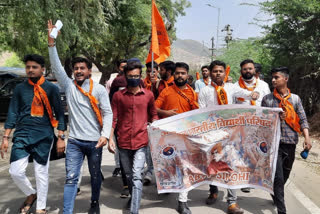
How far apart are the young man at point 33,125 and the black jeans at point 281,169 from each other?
8.87 ft

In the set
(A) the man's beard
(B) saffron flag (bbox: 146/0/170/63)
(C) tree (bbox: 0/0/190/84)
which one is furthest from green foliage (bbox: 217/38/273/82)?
(A) the man's beard

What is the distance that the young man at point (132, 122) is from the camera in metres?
4.25

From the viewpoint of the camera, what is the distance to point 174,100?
15.9ft

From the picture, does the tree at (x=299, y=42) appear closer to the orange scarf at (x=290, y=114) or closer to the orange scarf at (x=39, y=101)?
the orange scarf at (x=290, y=114)

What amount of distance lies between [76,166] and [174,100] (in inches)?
64.1

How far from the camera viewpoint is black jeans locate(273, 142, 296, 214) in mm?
4199

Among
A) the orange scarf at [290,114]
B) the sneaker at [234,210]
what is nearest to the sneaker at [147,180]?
the sneaker at [234,210]

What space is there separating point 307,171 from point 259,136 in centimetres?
324

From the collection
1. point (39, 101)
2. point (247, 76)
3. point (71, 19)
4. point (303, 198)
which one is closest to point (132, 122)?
point (39, 101)

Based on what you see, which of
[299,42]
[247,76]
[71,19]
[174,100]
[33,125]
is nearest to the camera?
[33,125]

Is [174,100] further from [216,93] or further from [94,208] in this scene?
[94,208]

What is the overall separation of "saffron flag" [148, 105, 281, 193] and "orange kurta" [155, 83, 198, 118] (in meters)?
0.52

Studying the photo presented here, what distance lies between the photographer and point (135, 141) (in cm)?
424

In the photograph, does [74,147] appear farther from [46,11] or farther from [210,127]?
[46,11]
